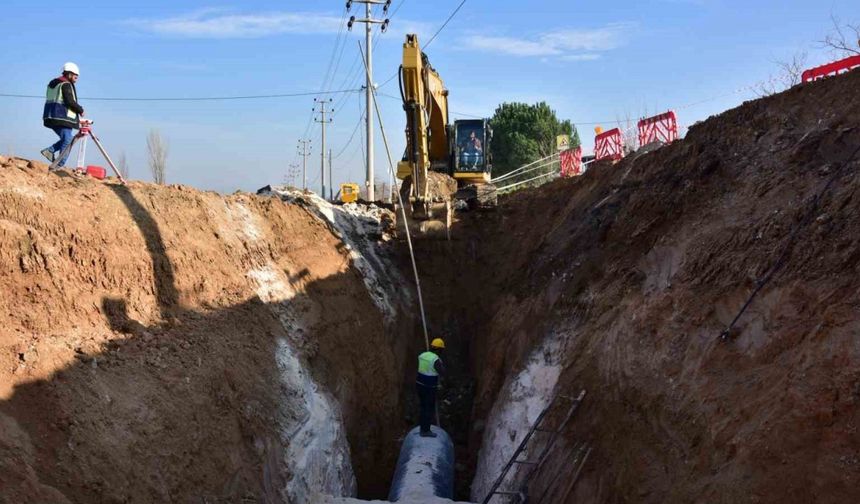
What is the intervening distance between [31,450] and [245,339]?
14.1 ft

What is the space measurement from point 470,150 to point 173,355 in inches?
490

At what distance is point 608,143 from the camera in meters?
22.3

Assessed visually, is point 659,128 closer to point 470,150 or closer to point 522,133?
point 470,150

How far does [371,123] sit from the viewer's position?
100 ft

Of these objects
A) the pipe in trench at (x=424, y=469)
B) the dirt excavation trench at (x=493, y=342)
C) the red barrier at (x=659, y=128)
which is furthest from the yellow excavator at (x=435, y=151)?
the pipe in trench at (x=424, y=469)

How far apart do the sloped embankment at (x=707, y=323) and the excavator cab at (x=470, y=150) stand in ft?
18.8

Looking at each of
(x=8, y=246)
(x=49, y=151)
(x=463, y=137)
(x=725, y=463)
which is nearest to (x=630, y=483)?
(x=725, y=463)

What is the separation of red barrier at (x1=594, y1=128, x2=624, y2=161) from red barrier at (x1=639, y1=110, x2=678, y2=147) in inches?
55.3

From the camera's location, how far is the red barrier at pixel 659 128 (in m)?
18.2

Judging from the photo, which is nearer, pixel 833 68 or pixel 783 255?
pixel 783 255

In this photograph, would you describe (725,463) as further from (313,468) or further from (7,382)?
(7,382)

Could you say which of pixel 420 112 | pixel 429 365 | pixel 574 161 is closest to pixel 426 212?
pixel 420 112

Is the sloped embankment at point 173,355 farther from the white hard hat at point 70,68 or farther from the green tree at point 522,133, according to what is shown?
the green tree at point 522,133

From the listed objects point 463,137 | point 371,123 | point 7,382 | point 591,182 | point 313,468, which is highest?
point 371,123
